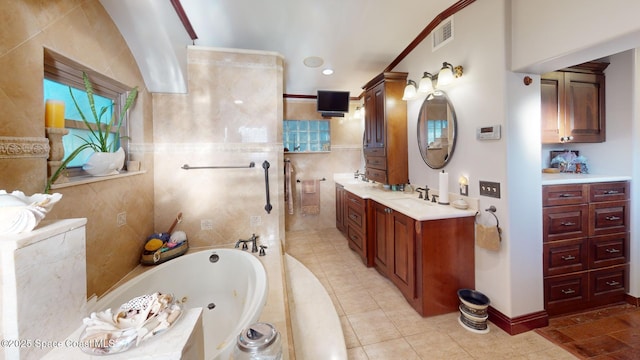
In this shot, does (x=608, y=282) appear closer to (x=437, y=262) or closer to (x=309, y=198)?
(x=437, y=262)

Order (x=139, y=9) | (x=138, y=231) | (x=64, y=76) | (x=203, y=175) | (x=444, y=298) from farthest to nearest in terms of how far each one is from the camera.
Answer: (x=203, y=175) < (x=138, y=231) < (x=444, y=298) < (x=139, y=9) < (x=64, y=76)

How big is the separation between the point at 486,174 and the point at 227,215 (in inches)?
97.5

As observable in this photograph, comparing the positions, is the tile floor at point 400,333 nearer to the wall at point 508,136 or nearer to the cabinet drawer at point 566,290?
the wall at point 508,136

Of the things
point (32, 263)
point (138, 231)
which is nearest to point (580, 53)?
point (32, 263)

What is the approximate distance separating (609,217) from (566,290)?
726 millimetres

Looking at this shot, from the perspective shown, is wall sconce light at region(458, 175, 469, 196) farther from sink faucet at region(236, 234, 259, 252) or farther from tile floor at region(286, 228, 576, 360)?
sink faucet at region(236, 234, 259, 252)

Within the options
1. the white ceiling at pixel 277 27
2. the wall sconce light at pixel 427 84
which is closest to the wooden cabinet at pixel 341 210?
the wall sconce light at pixel 427 84

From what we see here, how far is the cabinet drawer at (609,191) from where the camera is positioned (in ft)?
6.38

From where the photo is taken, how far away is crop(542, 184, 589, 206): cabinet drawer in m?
1.85

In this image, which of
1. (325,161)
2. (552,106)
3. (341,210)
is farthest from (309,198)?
(552,106)

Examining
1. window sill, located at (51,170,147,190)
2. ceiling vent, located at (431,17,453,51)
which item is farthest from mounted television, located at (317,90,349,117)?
window sill, located at (51,170,147,190)

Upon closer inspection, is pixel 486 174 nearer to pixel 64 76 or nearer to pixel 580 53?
pixel 580 53

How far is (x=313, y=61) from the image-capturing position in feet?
9.62

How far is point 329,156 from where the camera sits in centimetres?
437
